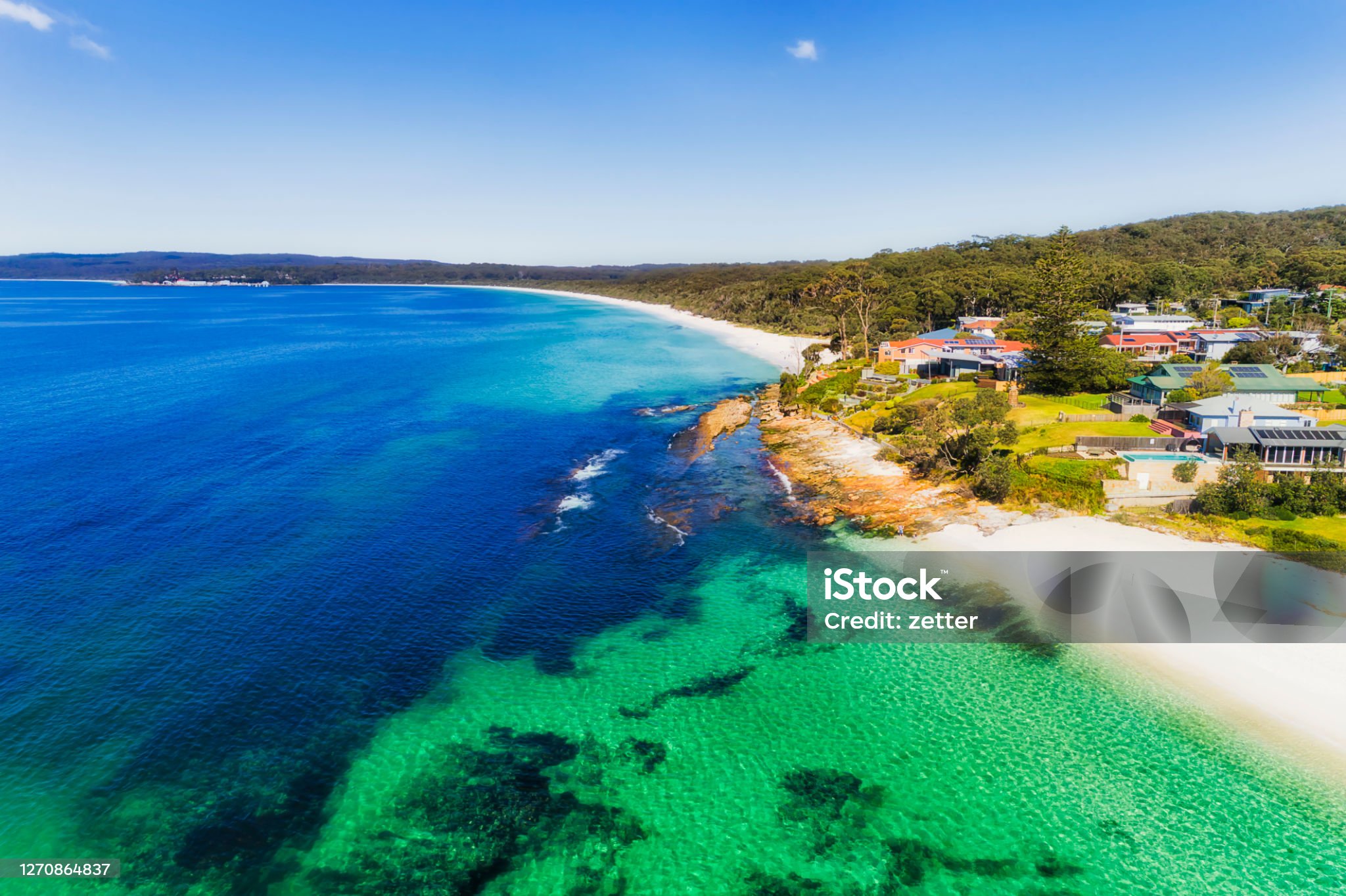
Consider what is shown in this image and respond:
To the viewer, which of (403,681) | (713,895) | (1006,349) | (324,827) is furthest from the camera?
(1006,349)

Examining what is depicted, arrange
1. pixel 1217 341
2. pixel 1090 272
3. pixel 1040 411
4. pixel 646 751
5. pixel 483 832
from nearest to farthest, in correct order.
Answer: pixel 483 832 → pixel 646 751 → pixel 1040 411 → pixel 1217 341 → pixel 1090 272

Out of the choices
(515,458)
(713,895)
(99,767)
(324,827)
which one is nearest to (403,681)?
(324,827)

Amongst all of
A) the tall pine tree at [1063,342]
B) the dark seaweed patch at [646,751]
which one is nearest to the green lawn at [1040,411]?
the tall pine tree at [1063,342]

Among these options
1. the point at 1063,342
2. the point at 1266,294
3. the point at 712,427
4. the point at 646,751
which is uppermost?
the point at 1266,294

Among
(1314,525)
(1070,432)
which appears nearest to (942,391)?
(1070,432)

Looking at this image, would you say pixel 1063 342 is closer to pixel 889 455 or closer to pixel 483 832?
pixel 889 455

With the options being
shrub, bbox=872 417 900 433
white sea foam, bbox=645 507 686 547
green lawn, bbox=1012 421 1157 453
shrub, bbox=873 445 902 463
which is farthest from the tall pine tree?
white sea foam, bbox=645 507 686 547

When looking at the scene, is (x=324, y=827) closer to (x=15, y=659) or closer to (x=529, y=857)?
(x=529, y=857)
